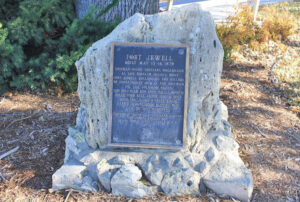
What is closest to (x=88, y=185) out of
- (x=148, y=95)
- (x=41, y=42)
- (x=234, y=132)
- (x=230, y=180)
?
(x=148, y=95)

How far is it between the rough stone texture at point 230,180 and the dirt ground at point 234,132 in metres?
0.10

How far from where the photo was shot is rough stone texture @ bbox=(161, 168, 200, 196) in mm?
2951

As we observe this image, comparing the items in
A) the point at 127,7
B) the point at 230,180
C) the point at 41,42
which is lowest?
the point at 230,180

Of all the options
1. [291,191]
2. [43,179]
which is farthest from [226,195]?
[43,179]

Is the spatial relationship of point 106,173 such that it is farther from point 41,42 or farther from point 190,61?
point 41,42

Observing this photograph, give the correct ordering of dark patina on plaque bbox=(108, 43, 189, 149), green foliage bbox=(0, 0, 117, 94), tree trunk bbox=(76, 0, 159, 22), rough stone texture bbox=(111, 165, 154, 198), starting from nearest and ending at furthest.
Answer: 1. rough stone texture bbox=(111, 165, 154, 198)
2. dark patina on plaque bbox=(108, 43, 189, 149)
3. green foliage bbox=(0, 0, 117, 94)
4. tree trunk bbox=(76, 0, 159, 22)

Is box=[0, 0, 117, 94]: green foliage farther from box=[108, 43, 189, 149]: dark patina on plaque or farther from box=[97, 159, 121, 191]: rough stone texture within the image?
box=[97, 159, 121, 191]: rough stone texture

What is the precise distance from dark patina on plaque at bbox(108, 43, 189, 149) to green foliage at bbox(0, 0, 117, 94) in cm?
149

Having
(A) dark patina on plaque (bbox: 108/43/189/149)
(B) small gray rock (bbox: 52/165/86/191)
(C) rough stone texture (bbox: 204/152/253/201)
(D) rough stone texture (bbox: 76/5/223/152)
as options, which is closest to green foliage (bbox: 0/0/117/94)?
(D) rough stone texture (bbox: 76/5/223/152)

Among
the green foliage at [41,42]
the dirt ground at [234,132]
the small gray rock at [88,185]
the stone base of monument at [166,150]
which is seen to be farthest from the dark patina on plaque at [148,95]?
the green foliage at [41,42]

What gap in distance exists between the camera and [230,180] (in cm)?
295

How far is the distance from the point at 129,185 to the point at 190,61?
1397 millimetres

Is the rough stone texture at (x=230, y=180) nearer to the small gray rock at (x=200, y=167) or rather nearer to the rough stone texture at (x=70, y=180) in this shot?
Answer: the small gray rock at (x=200, y=167)

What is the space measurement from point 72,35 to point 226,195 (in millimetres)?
3137
